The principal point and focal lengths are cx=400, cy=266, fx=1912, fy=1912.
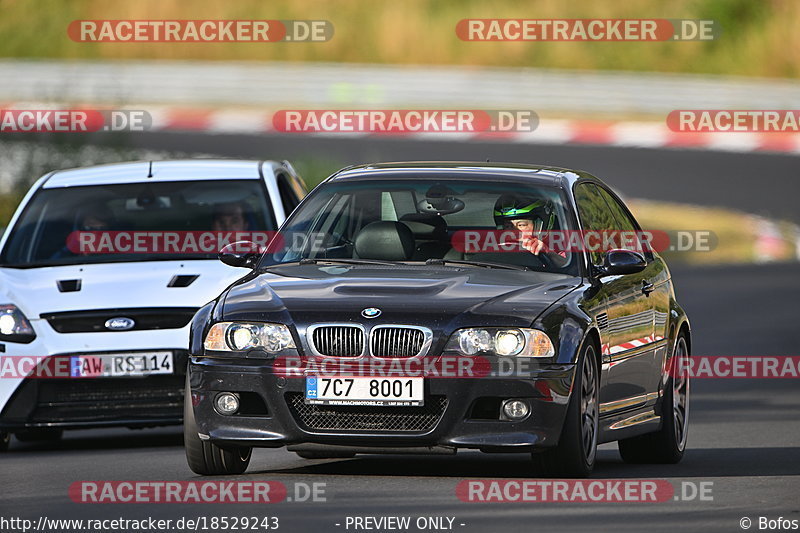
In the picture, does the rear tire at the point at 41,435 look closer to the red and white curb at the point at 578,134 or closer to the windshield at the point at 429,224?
the windshield at the point at 429,224

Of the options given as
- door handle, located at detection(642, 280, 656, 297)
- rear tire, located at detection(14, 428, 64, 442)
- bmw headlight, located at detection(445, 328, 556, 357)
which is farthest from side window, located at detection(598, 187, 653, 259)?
rear tire, located at detection(14, 428, 64, 442)

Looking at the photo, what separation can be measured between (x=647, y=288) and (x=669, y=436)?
81cm

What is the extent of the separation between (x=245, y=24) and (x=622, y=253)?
40.8m

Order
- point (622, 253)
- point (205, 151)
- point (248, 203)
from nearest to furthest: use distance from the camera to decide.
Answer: point (622, 253) → point (248, 203) → point (205, 151)

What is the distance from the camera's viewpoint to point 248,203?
12680 mm

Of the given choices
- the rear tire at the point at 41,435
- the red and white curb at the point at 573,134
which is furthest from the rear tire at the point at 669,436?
the red and white curb at the point at 573,134

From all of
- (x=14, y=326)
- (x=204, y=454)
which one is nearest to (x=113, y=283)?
(x=14, y=326)

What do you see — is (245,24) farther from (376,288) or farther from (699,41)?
(376,288)

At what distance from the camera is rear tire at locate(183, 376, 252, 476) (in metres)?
9.15

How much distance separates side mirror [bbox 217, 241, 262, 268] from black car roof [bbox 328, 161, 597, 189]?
0.59m

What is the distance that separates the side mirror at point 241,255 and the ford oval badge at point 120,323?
123cm

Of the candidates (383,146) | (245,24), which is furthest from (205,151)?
(245,24)

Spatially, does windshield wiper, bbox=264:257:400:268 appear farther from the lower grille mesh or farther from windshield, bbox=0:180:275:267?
windshield, bbox=0:180:275:267

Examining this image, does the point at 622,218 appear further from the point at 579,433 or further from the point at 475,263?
the point at 579,433
